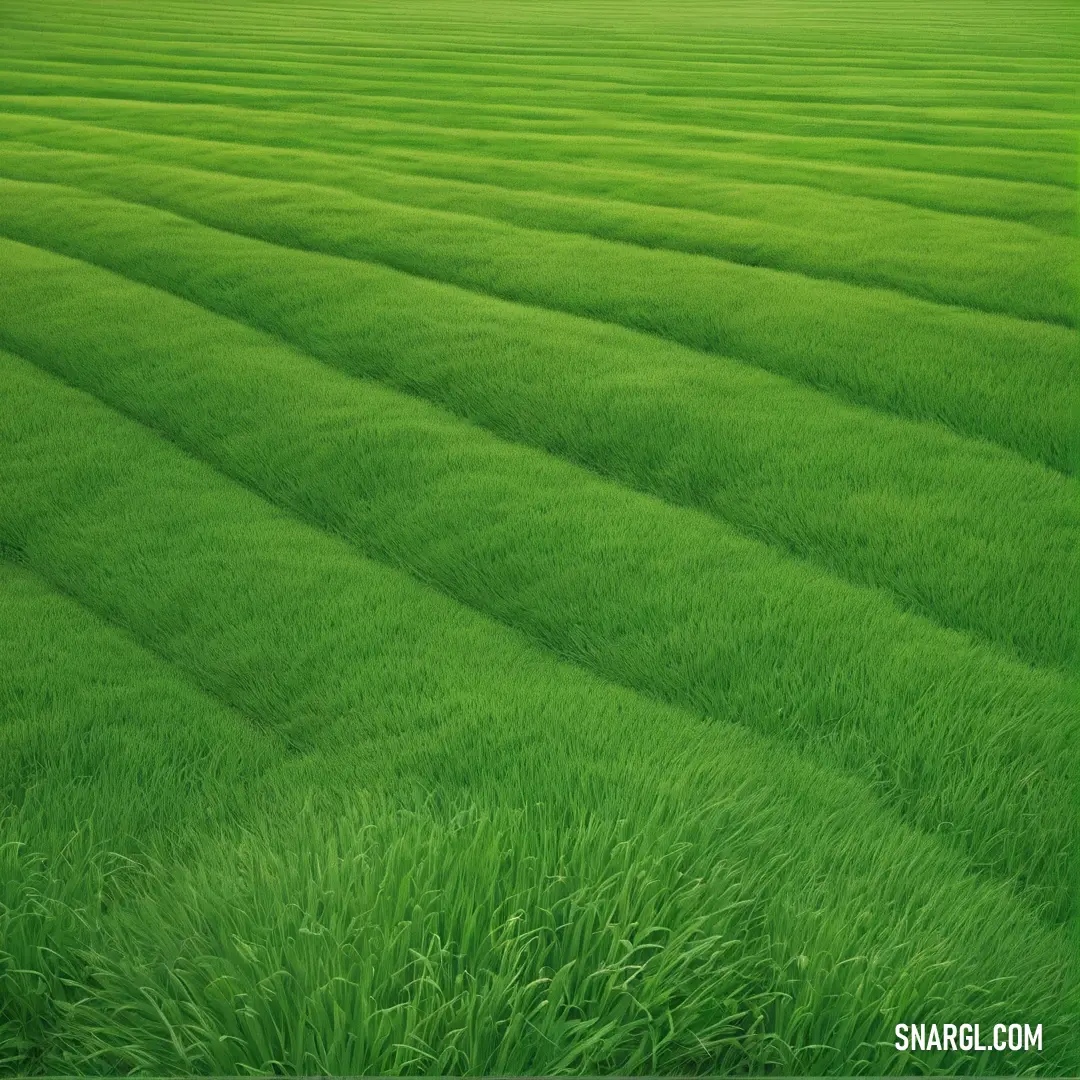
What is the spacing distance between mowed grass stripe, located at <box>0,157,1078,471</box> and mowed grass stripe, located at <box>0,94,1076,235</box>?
1.61 m

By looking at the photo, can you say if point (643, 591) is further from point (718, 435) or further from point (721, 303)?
point (721, 303)

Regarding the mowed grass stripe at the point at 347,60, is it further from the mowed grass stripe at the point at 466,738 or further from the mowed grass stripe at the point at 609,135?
the mowed grass stripe at the point at 466,738

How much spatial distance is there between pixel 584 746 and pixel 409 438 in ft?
7.18

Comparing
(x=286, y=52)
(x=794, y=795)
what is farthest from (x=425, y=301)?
(x=286, y=52)

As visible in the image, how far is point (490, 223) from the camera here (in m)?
7.72

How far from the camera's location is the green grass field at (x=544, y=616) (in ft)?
6.24

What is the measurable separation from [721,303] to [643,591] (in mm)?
2879

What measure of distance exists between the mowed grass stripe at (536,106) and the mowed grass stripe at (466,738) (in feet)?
20.9

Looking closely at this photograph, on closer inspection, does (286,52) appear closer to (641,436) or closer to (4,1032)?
(641,436)

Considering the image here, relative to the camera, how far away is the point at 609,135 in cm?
1042

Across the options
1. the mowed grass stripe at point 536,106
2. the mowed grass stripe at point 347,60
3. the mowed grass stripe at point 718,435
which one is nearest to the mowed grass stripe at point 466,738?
the mowed grass stripe at point 718,435

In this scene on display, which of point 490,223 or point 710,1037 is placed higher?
point 490,223

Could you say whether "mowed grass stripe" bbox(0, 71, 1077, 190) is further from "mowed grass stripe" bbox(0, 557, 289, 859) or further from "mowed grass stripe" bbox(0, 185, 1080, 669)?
"mowed grass stripe" bbox(0, 557, 289, 859)

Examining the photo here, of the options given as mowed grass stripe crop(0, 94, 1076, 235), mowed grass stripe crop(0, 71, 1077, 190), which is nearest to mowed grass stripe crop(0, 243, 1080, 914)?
mowed grass stripe crop(0, 94, 1076, 235)
